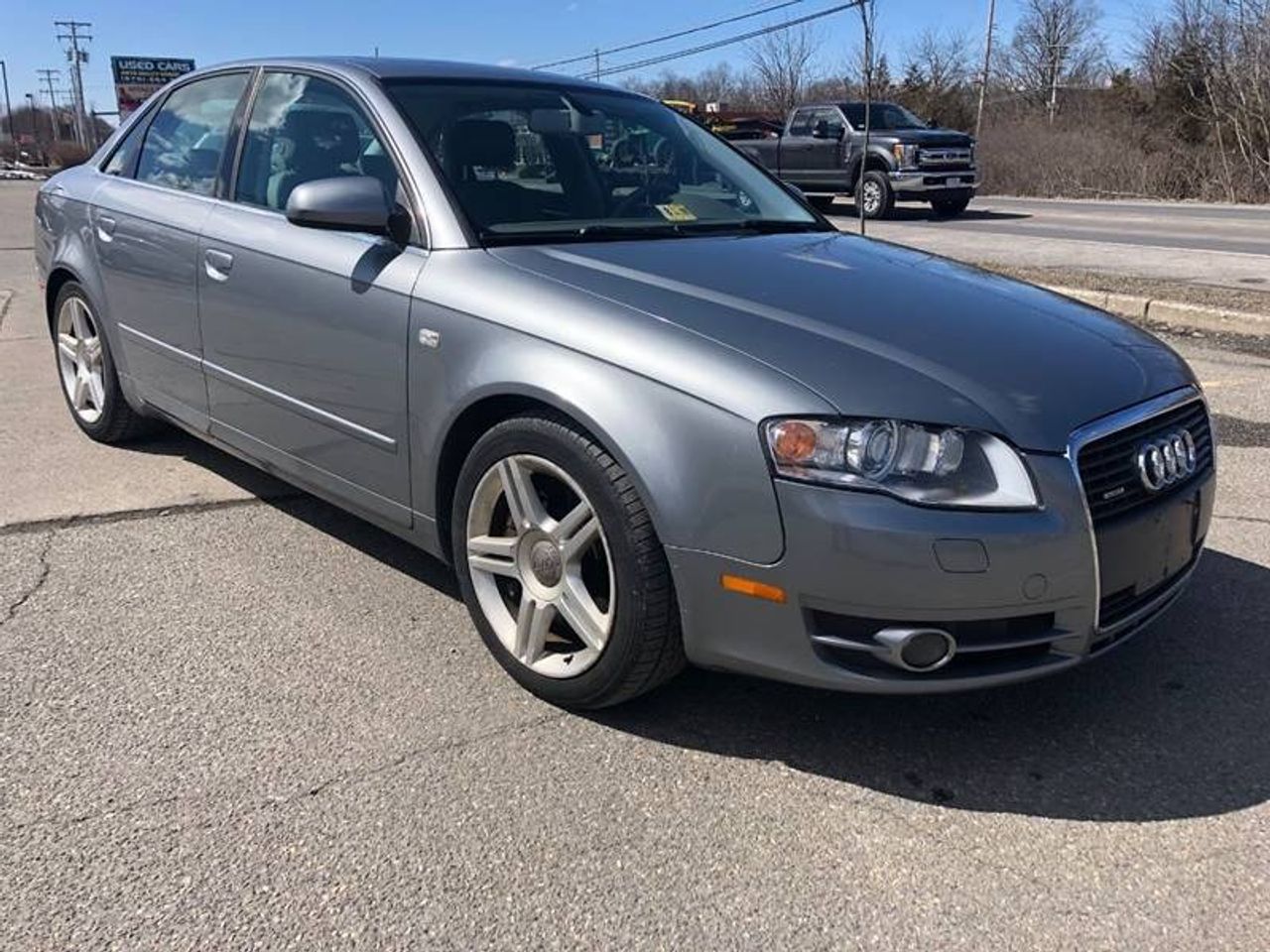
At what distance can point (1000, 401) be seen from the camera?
259cm

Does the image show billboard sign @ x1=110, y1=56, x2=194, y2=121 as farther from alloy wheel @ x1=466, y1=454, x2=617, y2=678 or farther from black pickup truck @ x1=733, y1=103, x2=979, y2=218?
alloy wheel @ x1=466, y1=454, x2=617, y2=678

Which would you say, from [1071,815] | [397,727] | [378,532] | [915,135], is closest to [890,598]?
[1071,815]

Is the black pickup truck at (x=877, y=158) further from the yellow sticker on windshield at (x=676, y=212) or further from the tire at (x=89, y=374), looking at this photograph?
the yellow sticker on windshield at (x=676, y=212)

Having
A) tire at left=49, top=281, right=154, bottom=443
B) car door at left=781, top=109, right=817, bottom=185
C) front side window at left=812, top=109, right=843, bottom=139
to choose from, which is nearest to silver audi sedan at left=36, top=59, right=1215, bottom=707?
tire at left=49, top=281, right=154, bottom=443

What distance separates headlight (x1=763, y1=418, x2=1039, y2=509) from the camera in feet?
8.04

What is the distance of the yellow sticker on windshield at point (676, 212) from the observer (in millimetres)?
3744

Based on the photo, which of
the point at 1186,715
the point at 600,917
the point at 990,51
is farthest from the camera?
the point at 990,51

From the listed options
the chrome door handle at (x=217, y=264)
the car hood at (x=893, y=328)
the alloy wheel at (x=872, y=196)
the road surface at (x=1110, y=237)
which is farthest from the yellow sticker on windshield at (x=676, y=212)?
the alloy wheel at (x=872, y=196)

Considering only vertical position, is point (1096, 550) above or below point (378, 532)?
above

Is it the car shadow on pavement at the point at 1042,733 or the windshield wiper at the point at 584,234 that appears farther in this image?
the windshield wiper at the point at 584,234

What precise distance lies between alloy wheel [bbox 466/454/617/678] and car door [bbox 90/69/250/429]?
5.49 feet

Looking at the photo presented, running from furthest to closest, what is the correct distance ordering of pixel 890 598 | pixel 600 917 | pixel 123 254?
pixel 123 254, pixel 890 598, pixel 600 917

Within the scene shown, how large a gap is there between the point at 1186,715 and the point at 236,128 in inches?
144

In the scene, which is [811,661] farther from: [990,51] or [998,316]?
[990,51]
